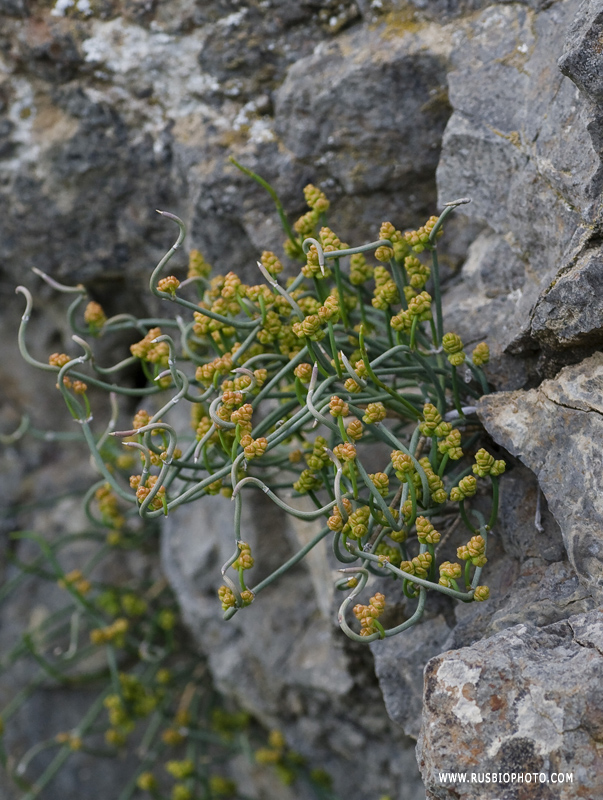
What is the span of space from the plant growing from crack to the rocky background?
0.08 m

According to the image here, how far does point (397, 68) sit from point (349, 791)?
1.37 meters

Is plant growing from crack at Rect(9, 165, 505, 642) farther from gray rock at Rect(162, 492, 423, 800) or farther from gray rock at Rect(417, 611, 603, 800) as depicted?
gray rock at Rect(162, 492, 423, 800)

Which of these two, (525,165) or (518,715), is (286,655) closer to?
(518,715)

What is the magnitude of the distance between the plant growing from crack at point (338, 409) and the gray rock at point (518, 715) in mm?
89

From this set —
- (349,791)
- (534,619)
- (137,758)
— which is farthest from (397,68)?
(137,758)

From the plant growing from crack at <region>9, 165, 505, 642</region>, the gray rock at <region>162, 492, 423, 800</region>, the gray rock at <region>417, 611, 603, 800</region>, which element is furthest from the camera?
the gray rock at <region>162, 492, 423, 800</region>

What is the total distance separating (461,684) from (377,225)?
0.80m

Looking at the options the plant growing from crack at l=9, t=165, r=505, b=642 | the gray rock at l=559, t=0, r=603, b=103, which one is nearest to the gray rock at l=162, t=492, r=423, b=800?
the plant growing from crack at l=9, t=165, r=505, b=642

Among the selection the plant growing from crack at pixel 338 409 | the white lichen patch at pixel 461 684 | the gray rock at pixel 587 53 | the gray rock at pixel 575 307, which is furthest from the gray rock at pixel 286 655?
the gray rock at pixel 587 53

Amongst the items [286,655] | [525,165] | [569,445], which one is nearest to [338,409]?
[569,445]

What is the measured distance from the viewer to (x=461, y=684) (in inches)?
29.1

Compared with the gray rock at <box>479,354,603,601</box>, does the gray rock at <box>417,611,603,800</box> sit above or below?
below

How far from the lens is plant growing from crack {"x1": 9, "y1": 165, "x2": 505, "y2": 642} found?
0.82 metres

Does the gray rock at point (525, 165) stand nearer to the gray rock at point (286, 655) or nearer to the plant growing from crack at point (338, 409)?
the plant growing from crack at point (338, 409)
